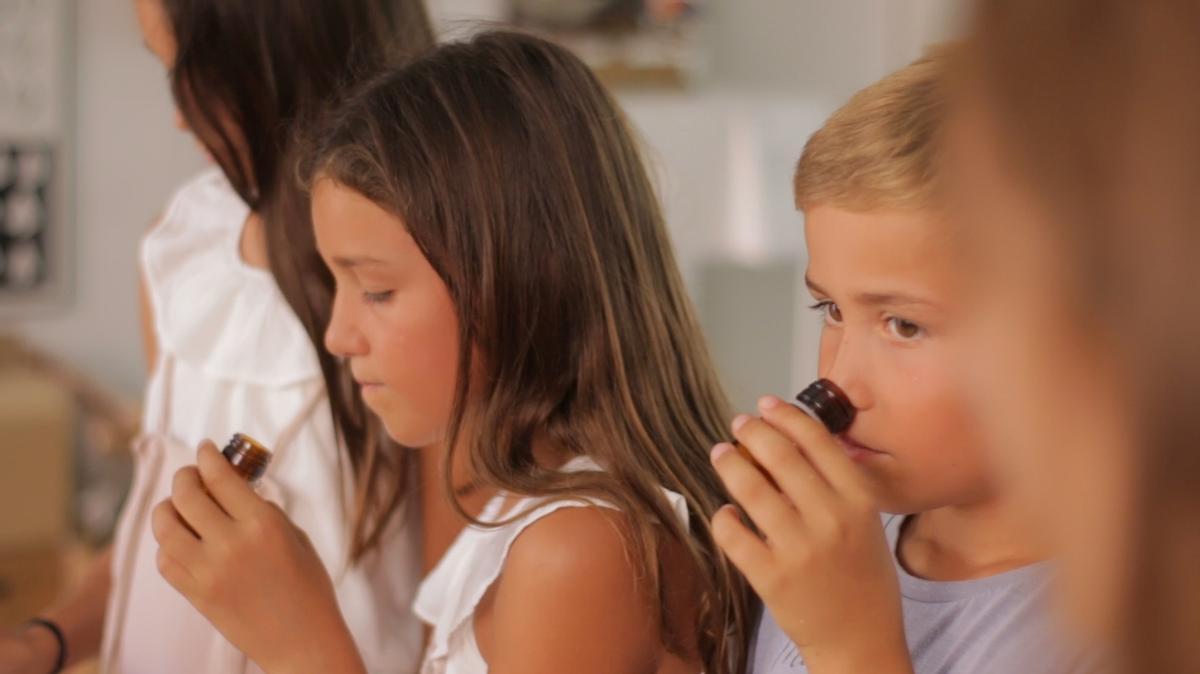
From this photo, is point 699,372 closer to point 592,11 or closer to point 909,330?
point 909,330

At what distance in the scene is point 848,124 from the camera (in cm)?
89

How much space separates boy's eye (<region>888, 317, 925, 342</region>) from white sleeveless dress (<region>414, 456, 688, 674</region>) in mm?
248

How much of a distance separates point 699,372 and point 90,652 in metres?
0.72

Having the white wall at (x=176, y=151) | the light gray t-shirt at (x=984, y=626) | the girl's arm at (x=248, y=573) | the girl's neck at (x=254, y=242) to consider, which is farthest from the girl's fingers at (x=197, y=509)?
the white wall at (x=176, y=151)

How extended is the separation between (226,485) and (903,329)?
53 centimetres

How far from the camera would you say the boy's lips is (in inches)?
32.6

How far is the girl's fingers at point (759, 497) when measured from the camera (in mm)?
741

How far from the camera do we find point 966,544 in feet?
2.96

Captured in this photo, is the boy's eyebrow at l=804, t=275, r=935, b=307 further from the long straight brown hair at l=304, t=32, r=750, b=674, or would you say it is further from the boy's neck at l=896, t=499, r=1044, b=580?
the long straight brown hair at l=304, t=32, r=750, b=674

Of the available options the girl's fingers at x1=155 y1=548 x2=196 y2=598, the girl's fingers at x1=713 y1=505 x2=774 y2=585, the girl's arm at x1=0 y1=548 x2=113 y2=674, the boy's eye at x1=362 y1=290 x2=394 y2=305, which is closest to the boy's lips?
the girl's fingers at x1=713 y1=505 x2=774 y2=585

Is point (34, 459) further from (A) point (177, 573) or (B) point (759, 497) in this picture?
(B) point (759, 497)

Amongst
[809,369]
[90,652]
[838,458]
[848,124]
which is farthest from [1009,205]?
[809,369]

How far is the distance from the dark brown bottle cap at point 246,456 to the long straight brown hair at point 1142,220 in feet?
2.50

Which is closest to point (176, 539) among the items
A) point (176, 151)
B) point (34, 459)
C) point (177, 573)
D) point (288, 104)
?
point (177, 573)
